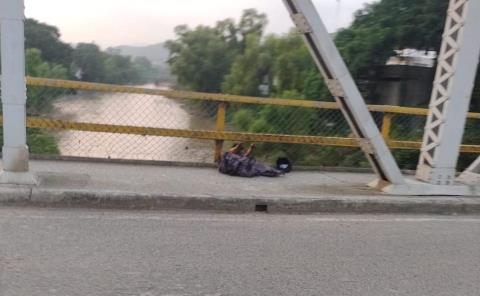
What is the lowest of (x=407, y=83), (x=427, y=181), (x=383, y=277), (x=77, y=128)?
(x=383, y=277)

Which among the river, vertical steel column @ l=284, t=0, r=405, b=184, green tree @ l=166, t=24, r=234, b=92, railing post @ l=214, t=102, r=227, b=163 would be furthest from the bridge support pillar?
green tree @ l=166, t=24, r=234, b=92

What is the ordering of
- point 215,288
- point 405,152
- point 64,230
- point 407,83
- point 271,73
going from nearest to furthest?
point 215,288 < point 64,230 < point 405,152 < point 407,83 < point 271,73

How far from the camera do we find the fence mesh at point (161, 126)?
8.57m

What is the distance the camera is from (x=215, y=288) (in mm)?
3414

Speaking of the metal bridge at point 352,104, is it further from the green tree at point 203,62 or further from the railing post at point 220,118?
the green tree at point 203,62

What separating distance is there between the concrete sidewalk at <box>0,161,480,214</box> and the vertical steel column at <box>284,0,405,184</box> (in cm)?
46

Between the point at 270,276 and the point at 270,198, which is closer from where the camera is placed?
the point at 270,276

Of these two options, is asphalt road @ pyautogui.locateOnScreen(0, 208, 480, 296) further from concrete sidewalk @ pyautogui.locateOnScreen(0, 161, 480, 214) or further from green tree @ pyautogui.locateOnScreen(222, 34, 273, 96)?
green tree @ pyautogui.locateOnScreen(222, 34, 273, 96)

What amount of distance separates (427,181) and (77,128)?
460cm

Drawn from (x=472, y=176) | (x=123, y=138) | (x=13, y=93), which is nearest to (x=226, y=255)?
(x=13, y=93)

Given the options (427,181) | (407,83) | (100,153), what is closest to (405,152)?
(427,181)

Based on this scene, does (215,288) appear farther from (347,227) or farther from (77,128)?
(77,128)

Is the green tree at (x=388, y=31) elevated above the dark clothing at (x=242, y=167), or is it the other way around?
the green tree at (x=388, y=31)

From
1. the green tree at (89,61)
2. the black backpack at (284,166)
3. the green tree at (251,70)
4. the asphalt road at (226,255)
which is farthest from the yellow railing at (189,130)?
the green tree at (251,70)
